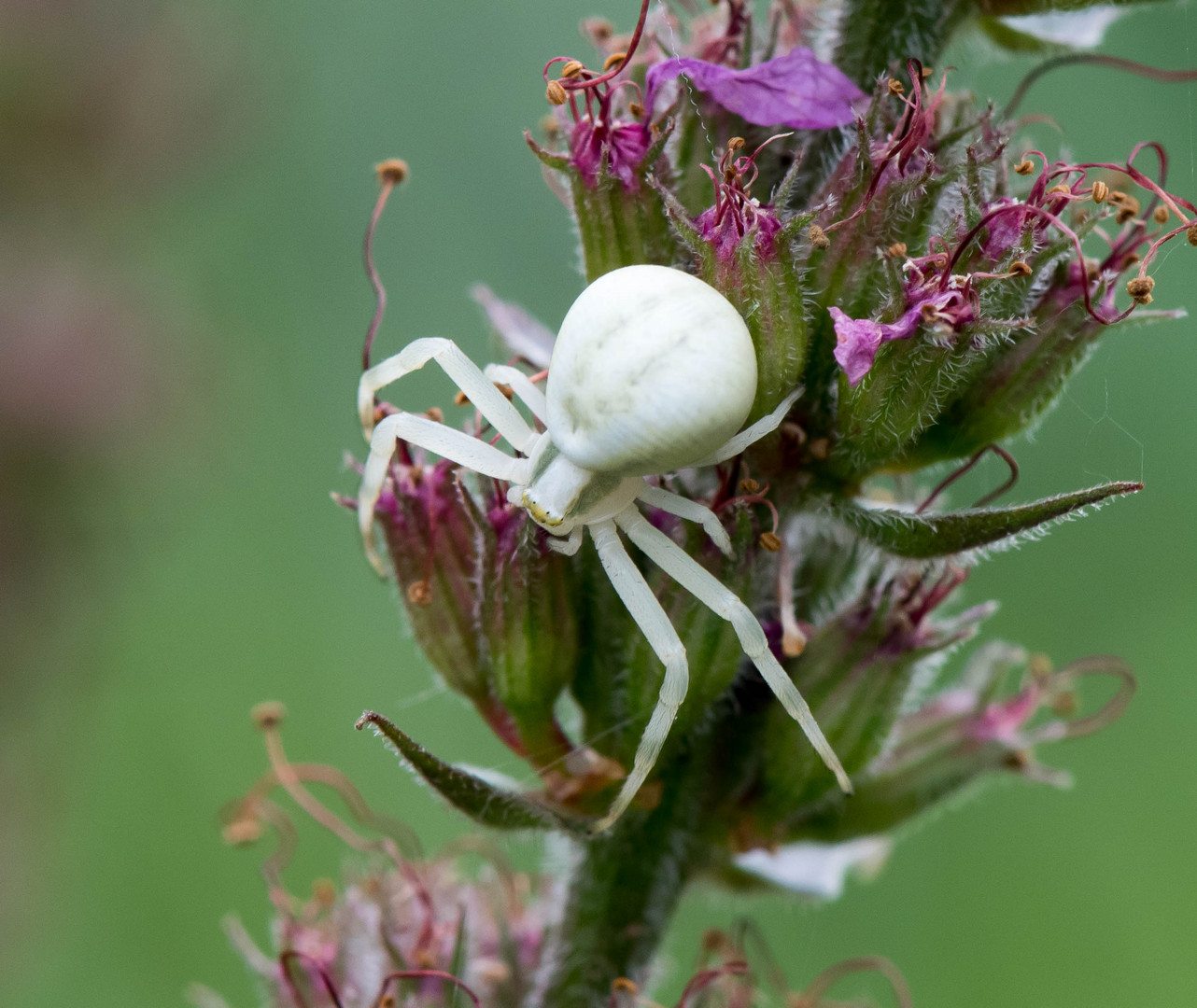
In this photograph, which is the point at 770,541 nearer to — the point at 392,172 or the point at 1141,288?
the point at 1141,288

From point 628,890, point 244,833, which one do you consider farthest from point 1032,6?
point 244,833

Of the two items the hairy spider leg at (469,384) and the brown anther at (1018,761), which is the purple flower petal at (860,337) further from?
the brown anther at (1018,761)

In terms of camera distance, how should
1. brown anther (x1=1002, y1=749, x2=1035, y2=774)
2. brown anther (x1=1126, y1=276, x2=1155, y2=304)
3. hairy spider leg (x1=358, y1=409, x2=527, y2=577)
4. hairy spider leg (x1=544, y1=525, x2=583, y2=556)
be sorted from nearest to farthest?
brown anther (x1=1126, y1=276, x2=1155, y2=304), hairy spider leg (x1=544, y1=525, x2=583, y2=556), hairy spider leg (x1=358, y1=409, x2=527, y2=577), brown anther (x1=1002, y1=749, x2=1035, y2=774)

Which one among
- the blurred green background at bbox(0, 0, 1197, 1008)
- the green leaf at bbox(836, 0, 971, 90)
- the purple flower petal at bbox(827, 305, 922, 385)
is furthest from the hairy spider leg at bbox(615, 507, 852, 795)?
the blurred green background at bbox(0, 0, 1197, 1008)

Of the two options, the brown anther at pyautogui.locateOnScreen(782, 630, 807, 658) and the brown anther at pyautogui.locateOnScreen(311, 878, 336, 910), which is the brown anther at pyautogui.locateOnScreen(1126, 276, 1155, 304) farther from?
the brown anther at pyautogui.locateOnScreen(311, 878, 336, 910)

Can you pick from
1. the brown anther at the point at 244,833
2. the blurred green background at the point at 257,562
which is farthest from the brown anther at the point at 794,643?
the blurred green background at the point at 257,562

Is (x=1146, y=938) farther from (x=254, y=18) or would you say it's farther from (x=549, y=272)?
(x=254, y=18)
